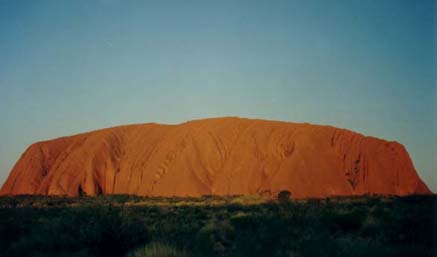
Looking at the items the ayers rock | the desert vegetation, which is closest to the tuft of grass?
the desert vegetation

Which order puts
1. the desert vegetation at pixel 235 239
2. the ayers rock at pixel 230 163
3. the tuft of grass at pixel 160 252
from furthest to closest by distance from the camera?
the ayers rock at pixel 230 163 → the desert vegetation at pixel 235 239 → the tuft of grass at pixel 160 252

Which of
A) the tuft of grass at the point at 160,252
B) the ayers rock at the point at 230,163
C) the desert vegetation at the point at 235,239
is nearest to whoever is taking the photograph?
the tuft of grass at the point at 160,252

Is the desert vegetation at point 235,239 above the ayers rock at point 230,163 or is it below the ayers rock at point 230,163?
above

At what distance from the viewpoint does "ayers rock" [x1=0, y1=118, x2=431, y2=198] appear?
2260 inches

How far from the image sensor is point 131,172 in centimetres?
6931

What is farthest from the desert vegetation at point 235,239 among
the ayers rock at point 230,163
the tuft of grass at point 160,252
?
the ayers rock at point 230,163

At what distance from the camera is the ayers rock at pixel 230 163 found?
57.4 m

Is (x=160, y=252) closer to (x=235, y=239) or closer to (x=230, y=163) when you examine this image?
(x=235, y=239)

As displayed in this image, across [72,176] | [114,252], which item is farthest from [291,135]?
[114,252]

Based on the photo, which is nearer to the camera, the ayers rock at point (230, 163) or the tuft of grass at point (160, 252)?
the tuft of grass at point (160, 252)

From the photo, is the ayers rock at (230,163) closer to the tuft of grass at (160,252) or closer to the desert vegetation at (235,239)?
the desert vegetation at (235,239)

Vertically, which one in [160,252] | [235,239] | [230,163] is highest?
[160,252]

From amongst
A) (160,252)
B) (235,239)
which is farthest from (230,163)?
(160,252)

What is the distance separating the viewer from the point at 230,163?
205 ft
